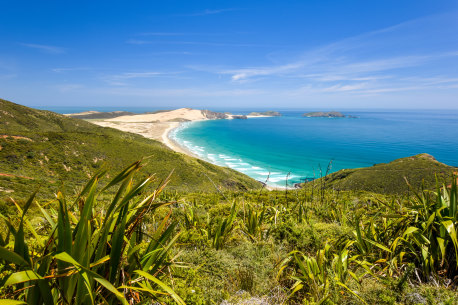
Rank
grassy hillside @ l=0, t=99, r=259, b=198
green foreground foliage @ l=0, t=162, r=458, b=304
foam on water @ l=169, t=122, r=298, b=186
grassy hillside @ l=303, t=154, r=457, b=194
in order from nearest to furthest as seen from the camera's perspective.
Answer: green foreground foliage @ l=0, t=162, r=458, b=304 → grassy hillside @ l=0, t=99, r=259, b=198 → grassy hillside @ l=303, t=154, r=457, b=194 → foam on water @ l=169, t=122, r=298, b=186

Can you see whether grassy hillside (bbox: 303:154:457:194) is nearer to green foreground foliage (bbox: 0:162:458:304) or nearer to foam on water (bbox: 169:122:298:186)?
foam on water (bbox: 169:122:298:186)

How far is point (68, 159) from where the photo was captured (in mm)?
31297

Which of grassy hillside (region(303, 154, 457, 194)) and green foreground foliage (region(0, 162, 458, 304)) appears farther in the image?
grassy hillside (region(303, 154, 457, 194))

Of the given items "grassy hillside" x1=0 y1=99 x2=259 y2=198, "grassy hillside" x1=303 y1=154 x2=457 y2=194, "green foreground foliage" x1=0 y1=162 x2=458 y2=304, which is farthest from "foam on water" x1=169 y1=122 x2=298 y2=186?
"green foreground foliage" x1=0 y1=162 x2=458 y2=304

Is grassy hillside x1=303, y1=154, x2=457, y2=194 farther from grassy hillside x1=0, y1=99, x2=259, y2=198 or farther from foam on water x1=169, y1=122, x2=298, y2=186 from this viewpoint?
grassy hillside x1=0, y1=99, x2=259, y2=198

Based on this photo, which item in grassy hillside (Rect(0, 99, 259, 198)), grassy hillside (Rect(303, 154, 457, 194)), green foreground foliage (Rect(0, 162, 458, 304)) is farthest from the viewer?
grassy hillside (Rect(303, 154, 457, 194))

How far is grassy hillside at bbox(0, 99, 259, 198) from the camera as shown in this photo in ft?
76.5

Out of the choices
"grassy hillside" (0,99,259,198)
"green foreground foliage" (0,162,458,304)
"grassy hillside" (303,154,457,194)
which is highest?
"green foreground foliage" (0,162,458,304)

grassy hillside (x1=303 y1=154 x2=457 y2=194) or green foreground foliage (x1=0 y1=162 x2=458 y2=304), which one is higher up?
green foreground foliage (x1=0 y1=162 x2=458 y2=304)

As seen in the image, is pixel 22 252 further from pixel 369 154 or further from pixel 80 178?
pixel 369 154

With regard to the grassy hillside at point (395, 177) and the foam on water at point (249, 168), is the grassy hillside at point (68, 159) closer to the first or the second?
the foam on water at point (249, 168)

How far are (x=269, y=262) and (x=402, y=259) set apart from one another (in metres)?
2.04

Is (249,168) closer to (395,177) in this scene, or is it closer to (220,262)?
(395,177)

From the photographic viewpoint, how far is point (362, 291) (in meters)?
2.70
